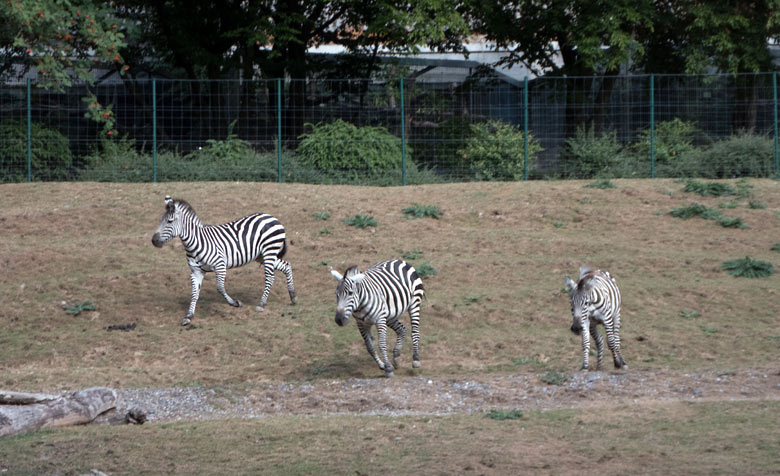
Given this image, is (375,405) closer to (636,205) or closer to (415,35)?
(636,205)

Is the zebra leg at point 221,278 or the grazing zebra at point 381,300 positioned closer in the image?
the grazing zebra at point 381,300

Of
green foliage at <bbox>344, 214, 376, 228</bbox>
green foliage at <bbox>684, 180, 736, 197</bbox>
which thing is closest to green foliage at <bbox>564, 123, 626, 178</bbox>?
green foliage at <bbox>684, 180, 736, 197</bbox>

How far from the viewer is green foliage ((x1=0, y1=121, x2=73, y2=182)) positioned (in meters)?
22.7

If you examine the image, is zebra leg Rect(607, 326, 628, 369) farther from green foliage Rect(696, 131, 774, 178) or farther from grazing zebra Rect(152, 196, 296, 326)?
green foliage Rect(696, 131, 774, 178)

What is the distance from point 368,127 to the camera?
22.9 metres

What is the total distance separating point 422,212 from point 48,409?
11.2m

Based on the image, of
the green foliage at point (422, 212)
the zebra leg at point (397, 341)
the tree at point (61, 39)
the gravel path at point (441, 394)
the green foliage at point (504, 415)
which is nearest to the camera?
the green foliage at point (504, 415)

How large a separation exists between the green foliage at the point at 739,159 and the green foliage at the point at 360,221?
8795 millimetres

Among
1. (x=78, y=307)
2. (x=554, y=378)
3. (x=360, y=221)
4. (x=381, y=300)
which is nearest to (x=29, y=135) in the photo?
(x=360, y=221)

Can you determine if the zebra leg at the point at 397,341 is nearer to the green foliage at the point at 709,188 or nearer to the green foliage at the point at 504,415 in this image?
the green foliage at the point at 504,415

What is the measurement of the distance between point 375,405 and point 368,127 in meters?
13.9

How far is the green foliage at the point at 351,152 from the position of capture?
73.6 feet

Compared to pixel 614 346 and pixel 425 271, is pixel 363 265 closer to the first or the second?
pixel 425 271

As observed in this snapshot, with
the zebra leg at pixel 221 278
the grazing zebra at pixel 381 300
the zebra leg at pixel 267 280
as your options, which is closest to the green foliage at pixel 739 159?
the zebra leg at pixel 267 280
